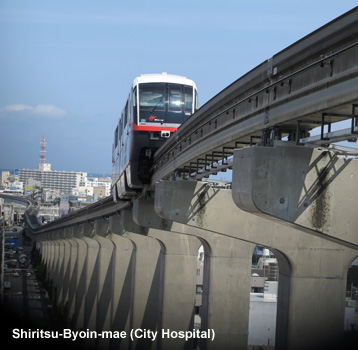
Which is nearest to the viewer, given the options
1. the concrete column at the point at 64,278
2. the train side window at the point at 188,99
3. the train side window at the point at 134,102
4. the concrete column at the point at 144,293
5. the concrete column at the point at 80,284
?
the train side window at the point at 134,102

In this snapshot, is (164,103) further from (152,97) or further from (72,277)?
(72,277)

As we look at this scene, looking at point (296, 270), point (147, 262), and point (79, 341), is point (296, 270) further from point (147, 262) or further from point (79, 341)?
point (79, 341)

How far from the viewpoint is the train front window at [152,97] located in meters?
23.8

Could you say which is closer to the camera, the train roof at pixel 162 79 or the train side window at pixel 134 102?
the train side window at pixel 134 102

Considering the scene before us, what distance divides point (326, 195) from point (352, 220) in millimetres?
650

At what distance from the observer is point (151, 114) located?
2367cm

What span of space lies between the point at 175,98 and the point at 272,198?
13.5m

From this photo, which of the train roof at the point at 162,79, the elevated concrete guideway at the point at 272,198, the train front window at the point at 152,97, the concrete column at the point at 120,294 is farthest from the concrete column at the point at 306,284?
the concrete column at the point at 120,294

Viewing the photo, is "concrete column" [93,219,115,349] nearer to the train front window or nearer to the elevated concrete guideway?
the elevated concrete guideway

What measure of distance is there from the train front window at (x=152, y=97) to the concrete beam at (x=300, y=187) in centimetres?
1206

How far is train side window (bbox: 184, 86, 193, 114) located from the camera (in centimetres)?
2428

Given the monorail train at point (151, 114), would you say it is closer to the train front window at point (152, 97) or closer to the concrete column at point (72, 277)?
the train front window at point (152, 97)

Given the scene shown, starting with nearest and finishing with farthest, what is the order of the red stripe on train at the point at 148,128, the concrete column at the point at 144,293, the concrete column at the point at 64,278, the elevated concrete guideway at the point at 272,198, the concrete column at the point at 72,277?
the elevated concrete guideway at the point at 272,198
the red stripe on train at the point at 148,128
the concrete column at the point at 144,293
the concrete column at the point at 72,277
the concrete column at the point at 64,278

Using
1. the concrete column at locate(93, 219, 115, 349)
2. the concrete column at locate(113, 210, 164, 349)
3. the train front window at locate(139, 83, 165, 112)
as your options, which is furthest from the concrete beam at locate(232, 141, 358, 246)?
the concrete column at locate(93, 219, 115, 349)
